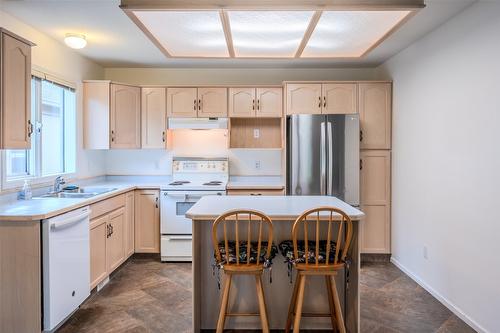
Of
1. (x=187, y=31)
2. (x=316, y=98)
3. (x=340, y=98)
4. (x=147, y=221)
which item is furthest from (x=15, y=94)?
(x=340, y=98)

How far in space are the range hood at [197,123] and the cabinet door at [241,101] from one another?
178 mm

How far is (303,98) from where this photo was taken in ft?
13.9

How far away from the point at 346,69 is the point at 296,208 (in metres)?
2.95

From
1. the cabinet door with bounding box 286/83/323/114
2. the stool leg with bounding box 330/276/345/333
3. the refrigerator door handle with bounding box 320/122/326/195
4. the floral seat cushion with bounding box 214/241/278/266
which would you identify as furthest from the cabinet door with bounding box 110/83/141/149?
the stool leg with bounding box 330/276/345/333

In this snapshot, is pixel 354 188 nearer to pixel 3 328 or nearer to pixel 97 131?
pixel 97 131

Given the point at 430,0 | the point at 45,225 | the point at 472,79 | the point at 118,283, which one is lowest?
the point at 118,283

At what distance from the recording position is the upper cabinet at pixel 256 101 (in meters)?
4.42

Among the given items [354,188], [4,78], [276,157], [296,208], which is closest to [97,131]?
[4,78]

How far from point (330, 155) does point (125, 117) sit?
2556 millimetres

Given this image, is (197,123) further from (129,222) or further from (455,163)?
(455,163)

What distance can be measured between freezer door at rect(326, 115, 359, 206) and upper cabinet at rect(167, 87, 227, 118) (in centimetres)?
139

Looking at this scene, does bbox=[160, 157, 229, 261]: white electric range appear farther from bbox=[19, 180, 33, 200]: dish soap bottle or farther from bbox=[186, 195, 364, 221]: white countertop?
bbox=[19, 180, 33, 200]: dish soap bottle

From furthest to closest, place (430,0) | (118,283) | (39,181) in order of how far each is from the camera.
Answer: (118,283), (39,181), (430,0)

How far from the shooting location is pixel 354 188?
397cm
